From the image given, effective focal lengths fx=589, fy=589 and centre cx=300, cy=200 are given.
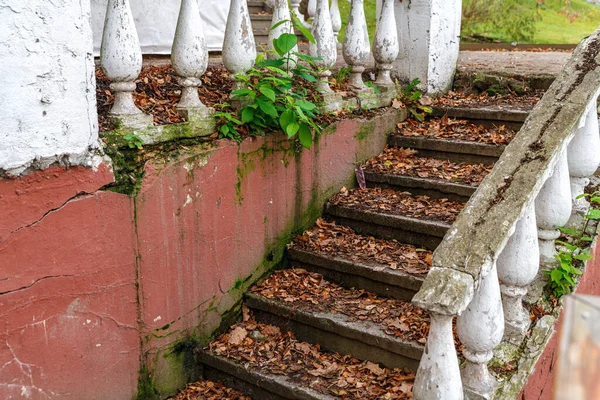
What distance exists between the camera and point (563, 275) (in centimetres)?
296

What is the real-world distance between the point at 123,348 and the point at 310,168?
166cm

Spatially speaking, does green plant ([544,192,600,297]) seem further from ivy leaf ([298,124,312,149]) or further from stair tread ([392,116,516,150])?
ivy leaf ([298,124,312,149])

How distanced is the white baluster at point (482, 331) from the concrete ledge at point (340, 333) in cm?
52

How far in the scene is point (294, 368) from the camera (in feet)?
10.6

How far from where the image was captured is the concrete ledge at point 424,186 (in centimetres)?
392

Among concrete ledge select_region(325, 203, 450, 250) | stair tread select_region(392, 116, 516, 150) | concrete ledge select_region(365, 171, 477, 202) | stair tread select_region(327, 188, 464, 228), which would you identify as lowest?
concrete ledge select_region(325, 203, 450, 250)

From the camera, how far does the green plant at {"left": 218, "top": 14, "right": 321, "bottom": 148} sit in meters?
3.29

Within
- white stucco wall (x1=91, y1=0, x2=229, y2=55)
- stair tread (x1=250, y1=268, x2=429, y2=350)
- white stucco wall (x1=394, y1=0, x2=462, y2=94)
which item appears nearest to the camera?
stair tread (x1=250, y1=268, x2=429, y2=350)

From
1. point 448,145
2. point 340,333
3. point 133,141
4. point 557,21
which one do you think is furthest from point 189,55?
point 557,21

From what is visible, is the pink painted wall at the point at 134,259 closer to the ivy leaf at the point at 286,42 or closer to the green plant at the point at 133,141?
the green plant at the point at 133,141

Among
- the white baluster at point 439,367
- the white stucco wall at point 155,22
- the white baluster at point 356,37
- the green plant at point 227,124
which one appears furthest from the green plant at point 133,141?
the white stucco wall at point 155,22

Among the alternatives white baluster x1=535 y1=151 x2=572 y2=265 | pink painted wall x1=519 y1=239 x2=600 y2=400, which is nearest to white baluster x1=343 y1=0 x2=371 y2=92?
white baluster x1=535 y1=151 x2=572 y2=265

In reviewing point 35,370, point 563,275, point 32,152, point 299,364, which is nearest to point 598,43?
point 563,275

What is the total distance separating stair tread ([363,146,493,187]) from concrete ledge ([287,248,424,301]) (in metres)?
0.89
